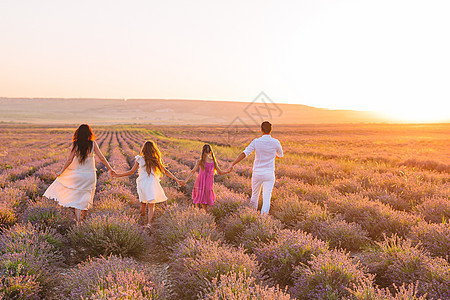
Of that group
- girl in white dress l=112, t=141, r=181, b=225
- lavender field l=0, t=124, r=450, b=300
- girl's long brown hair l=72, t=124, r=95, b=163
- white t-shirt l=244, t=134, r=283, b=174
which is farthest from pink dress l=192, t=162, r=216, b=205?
girl's long brown hair l=72, t=124, r=95, b=163

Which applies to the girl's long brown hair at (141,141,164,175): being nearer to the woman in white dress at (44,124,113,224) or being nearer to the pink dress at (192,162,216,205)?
the woman in white dress at (44,124,113,224)

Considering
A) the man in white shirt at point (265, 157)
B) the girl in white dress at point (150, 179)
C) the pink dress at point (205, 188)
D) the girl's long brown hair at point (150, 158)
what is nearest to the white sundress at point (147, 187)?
the girl in white dress at point (150, 179)

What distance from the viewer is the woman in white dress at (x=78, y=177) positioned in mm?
5367

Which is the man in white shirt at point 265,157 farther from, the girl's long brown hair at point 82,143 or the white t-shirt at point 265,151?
the girl's long brown hair at point 82,143

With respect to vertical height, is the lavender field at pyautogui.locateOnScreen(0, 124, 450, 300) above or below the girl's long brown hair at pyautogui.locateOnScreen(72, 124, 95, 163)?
below

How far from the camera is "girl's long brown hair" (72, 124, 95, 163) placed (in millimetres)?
5355

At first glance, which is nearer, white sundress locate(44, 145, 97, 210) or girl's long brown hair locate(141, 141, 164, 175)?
white sundress locate(44, 145, 97, 210)

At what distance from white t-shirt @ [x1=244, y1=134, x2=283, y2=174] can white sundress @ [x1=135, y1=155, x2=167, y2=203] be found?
6.40 ft

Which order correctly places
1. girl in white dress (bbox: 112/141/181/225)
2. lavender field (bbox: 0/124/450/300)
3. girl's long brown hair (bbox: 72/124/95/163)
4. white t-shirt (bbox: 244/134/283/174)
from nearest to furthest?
lavender field (bbox: 0/124/450/300) < girl's long brown hair (bbox: 72/124/95/163) < white t-shirt (bbox: 244/134/283/174) < girl in white dress (bbox: 112/141/181/225)

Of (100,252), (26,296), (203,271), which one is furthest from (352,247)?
(26,296)

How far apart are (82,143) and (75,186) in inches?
34.2

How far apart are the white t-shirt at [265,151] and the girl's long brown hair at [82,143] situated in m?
3.09

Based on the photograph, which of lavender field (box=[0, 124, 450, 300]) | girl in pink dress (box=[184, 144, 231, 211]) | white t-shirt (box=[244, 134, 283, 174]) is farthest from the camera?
girl in pink dress (box=[184, 144, 231, 211])

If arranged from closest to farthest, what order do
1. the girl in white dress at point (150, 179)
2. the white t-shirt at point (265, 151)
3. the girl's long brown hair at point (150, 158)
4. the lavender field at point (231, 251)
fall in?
the lavender field at point (231, 251) < the white t-shirt at point (265, 151) < the girl in white dress at point (150, 179) < the girl's long brown hair at point (150, 158)
